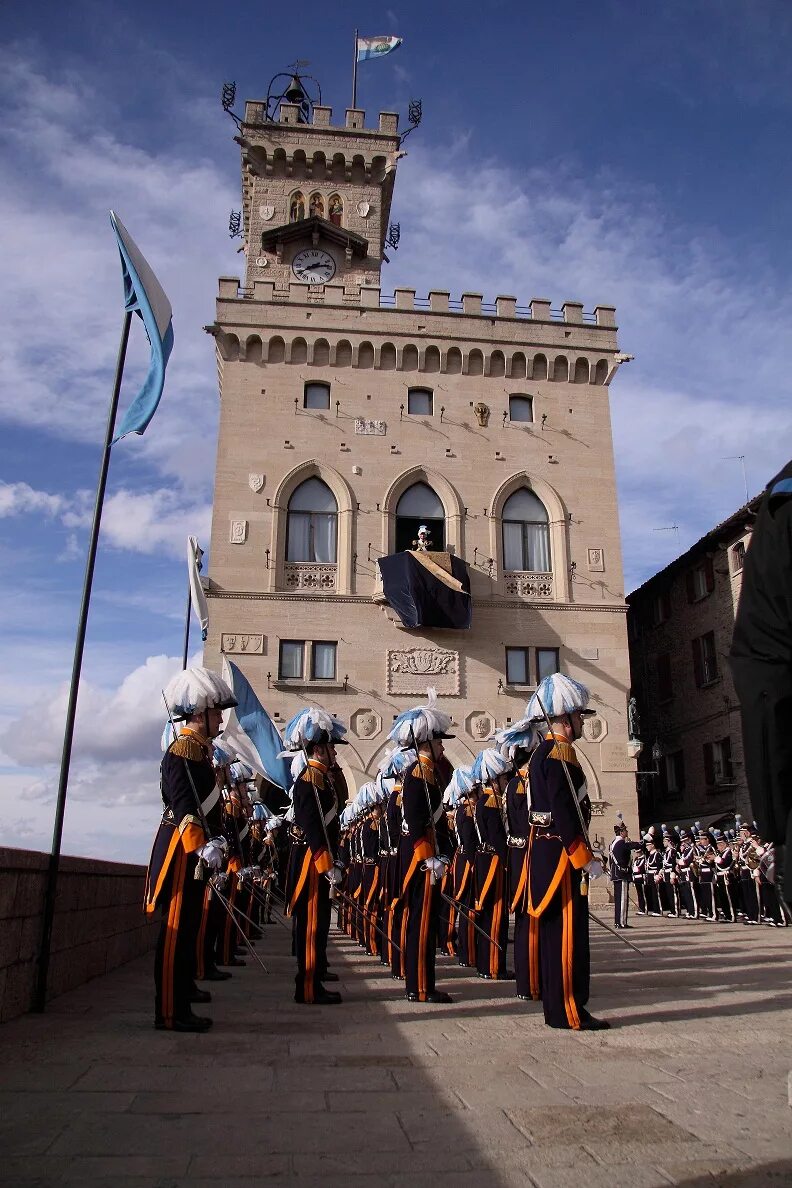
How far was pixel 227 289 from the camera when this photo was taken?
30172 mm

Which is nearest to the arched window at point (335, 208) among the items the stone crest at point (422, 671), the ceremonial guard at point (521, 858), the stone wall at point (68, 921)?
the stone crest at point (422, 671)

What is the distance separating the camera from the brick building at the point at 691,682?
28.1m

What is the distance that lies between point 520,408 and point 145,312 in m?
22.0

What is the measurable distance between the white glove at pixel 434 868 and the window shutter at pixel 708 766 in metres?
22.9

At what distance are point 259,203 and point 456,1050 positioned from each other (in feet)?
111

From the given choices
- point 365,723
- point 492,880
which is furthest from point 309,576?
point 492,880

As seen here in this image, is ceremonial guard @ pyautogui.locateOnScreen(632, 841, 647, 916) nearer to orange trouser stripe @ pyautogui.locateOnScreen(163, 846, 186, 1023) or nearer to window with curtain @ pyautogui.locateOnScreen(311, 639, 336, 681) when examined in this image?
window with curtain @ pyautogui.locateOnScreen(311, 639, 336, 681)

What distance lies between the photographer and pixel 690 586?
1242 inches

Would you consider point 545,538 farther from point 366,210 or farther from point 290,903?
point 290,903

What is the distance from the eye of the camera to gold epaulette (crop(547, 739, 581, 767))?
7156mm

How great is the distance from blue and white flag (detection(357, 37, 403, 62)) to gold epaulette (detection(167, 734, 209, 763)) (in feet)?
124

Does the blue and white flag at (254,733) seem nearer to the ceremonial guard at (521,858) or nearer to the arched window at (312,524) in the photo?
the arched window at (312,524)

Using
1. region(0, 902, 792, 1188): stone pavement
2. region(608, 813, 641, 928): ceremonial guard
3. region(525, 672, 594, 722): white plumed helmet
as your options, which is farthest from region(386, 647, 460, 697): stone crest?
region(525, 672, 594, 722): white plumed helmet

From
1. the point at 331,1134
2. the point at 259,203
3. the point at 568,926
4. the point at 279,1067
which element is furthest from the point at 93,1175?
the point at 259,203
